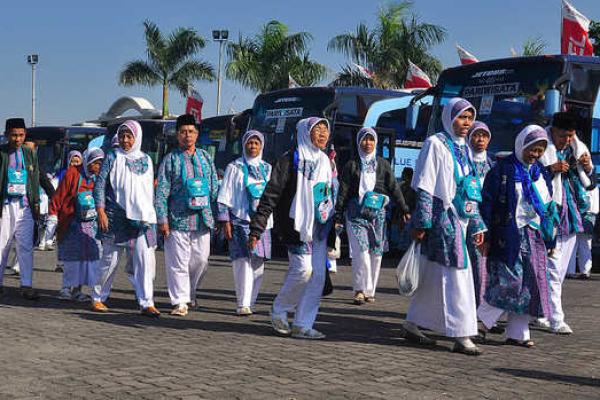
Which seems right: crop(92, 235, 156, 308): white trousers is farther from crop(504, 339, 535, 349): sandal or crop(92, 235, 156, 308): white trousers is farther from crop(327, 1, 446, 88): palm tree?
crop(327, 1, 446, 88): palm tree

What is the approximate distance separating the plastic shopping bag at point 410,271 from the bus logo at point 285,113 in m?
11.2

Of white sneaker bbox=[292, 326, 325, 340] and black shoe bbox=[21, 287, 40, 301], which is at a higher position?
black shoe bbox=[21, 287, 40, 301]

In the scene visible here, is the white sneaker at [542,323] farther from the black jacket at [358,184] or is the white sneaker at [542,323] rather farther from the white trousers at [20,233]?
the white trousers at [20,233]

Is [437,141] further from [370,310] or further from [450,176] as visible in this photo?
[370,310]

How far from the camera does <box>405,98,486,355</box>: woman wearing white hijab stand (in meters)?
7.52

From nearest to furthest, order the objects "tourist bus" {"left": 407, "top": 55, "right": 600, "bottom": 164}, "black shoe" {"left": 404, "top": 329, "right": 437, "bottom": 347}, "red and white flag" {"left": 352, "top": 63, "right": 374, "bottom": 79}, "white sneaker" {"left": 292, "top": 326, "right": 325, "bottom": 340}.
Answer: "black shoe" {"left": 404, "top": 329, "right": 437, "bottom": 347} < "white sneaker" {"left": 292, "top": 326, "right": 325, "bottom": 340} < "tourist bus" {"left": 407, "top": 55, "right": 600, "bottom": 164} < "red and white flag" {"left": 352, "top": 63, "right": 374, "bottom": 79}

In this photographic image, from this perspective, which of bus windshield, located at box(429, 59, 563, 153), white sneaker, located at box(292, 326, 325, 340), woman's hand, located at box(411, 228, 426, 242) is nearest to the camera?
woman's hand, located at box(411, 228, 426, 242)

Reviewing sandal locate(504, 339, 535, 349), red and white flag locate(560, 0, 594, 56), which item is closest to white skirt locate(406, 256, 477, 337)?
sandal locate(504, 339, 535, 349)

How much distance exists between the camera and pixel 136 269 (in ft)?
32.0

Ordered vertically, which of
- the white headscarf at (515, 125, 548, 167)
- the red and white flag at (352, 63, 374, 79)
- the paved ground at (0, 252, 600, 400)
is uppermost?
the red and white flag at (352, 63, 374, 79)

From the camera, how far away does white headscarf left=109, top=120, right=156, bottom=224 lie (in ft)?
32.2

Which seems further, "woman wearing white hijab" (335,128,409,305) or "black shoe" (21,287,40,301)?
"woman wearing white hijab" (335,128,409,305)

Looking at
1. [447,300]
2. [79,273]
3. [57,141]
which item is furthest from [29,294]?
[57,141]

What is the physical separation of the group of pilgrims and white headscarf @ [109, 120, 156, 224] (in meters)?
0.01
